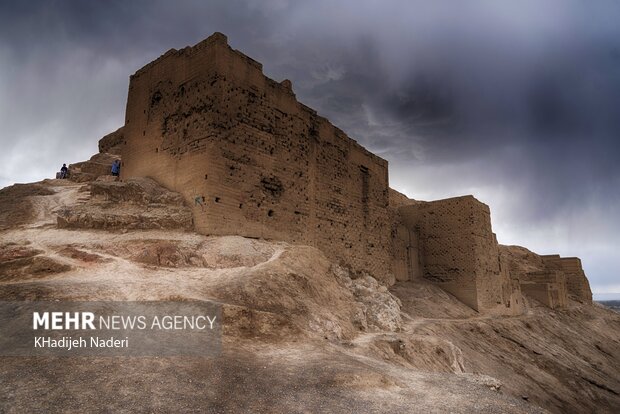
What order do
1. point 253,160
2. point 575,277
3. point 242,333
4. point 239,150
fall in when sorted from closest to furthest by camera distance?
1. point 242,333
2. point 239,150
3. point 253,160
4. point 575,277

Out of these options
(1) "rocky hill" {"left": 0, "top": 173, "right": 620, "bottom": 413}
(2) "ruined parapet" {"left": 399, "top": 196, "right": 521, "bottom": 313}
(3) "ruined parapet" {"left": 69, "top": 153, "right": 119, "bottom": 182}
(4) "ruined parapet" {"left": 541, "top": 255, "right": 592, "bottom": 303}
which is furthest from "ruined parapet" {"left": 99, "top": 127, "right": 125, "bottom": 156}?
(4) "ruined parapet" {"left": 541, "top": 255, "right": 592, "bottom": 303}

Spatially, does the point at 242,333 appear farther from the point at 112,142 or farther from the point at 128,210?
the point at 112,142

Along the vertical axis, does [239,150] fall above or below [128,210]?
above

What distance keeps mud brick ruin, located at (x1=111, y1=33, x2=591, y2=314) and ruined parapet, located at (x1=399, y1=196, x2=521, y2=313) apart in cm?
17

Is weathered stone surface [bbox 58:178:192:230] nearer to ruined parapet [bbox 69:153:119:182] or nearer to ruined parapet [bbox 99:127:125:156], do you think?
ruined parapet [bbox 69:153:119:182]

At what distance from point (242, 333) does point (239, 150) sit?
6293 millimetres

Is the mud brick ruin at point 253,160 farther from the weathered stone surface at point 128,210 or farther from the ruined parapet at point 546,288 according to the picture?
the ruined parapet at point 546,288

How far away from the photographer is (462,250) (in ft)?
69.2

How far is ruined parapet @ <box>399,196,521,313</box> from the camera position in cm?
2075

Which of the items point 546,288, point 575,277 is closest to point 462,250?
point 546,288

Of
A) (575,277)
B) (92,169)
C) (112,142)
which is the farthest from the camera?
(575,277)

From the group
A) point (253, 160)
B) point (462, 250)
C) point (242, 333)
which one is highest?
point (253, 160)

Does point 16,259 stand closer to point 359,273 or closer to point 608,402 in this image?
point 359,273

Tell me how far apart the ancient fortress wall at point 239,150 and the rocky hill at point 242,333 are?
83 cm
